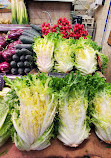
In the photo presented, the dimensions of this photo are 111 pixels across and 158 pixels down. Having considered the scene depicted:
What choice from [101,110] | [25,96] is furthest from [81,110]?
[25,96]

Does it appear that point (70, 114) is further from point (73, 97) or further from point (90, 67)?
point (90, 67)

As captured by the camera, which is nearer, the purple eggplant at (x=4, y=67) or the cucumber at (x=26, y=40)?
the purple eggplant at (x=4, y=67)

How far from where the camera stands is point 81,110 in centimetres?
127

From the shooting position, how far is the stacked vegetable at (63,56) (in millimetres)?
2236

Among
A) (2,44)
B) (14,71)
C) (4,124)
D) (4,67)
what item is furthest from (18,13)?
(4,124)

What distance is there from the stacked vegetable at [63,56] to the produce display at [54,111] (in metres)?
0.90

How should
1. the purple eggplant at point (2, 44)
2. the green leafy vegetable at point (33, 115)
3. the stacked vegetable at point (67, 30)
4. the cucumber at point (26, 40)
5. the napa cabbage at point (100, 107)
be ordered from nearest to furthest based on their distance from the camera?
the green leafy vegetable at point (33, 115) → the napa cabbage at point (100, 107) → the cucumber at point (26, 40) → the purple eggplant at point (2, 44) → the stacked vegetable at point (67, 30)

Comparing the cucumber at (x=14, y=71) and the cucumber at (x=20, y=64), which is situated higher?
the cucumber at (x=20, y=64)

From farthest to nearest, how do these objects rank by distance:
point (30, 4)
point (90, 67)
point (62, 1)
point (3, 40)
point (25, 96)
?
point (30, 4) → point (62, 1) → point (3, 40) → point (90, 67) → point (25, 96)

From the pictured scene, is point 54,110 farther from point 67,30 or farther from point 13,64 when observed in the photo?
point 67,30

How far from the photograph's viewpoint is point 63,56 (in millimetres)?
2258

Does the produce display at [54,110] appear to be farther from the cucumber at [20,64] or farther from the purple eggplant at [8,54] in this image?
the purple eggplant at [8,54]

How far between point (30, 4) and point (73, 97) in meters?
6.67

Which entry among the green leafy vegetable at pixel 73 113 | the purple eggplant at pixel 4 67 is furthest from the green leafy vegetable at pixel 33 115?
the purple eggplant at pixel 4 67
